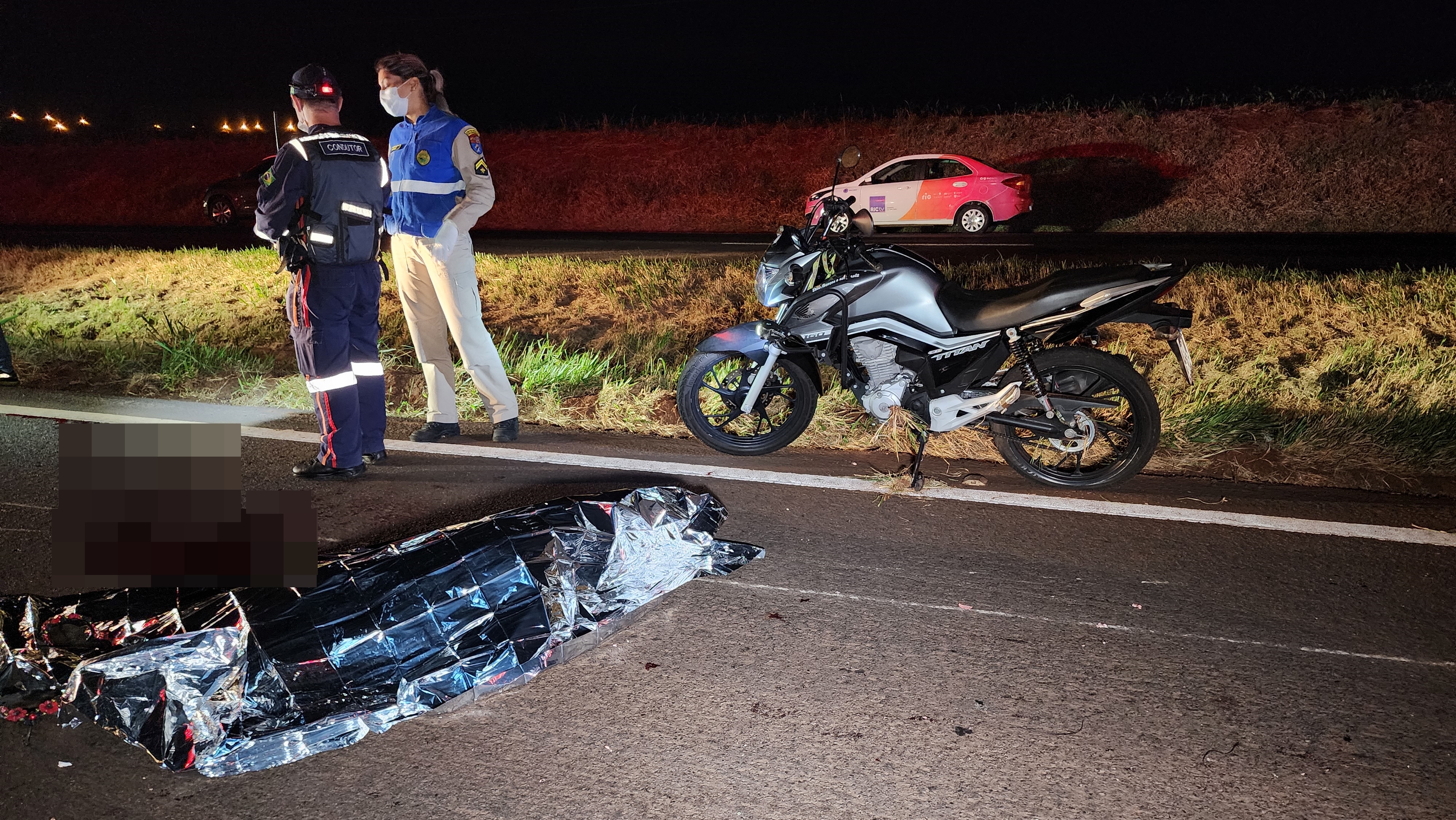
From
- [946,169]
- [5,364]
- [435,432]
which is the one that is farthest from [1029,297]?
[946,169]

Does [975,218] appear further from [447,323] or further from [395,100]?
[395,100]

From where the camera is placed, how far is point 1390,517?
13.5 ft

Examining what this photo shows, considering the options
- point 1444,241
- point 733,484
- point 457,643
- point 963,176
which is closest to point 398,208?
point 733,484

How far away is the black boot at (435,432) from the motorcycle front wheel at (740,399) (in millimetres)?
1377

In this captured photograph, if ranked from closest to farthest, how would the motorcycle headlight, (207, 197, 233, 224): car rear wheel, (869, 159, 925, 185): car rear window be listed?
the motorcycle headlight → (869, 159, 925, 185): car rear window → (207, 197, 233, 224): car rear wheel

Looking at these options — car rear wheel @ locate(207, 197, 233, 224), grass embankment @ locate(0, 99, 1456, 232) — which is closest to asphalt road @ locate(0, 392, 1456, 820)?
grass embankment @ locate(0, 99, 1456, 232)

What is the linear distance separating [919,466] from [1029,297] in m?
0.92

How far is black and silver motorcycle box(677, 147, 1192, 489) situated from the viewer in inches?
172

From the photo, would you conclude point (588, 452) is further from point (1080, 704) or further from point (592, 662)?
point (1080, 704)

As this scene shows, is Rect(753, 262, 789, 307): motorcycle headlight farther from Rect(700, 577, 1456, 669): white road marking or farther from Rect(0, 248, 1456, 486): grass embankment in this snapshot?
Rect(700, 577, 1456, 669): white road marking

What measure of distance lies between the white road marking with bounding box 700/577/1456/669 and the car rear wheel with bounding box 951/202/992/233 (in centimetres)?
1336

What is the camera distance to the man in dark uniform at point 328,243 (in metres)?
4.67

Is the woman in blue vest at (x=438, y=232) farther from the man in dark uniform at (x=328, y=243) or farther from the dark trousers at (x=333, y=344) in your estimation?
the dark trousers at (x=333, y=344)

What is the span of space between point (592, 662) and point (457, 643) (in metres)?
0.41
